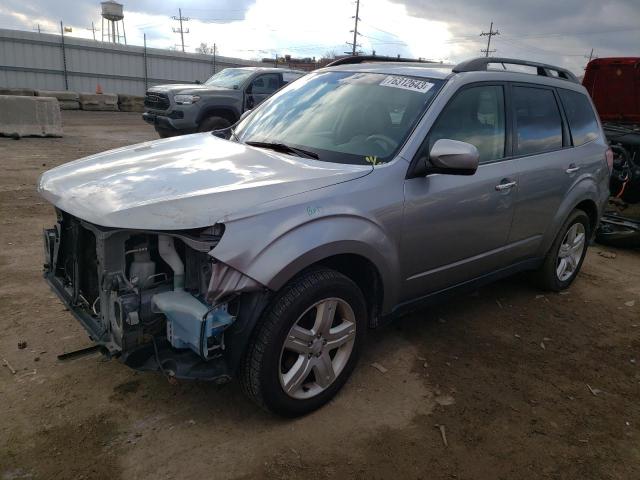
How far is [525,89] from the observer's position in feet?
13.3

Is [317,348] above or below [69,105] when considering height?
below

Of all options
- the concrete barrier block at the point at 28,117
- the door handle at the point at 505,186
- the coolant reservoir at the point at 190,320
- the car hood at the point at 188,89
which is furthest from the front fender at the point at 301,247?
the concrete barrier block at the point at 28,117

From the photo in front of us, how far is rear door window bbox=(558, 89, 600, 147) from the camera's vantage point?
452 cm

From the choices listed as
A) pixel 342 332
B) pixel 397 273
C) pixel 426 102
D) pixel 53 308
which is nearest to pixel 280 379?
pixel 342 332

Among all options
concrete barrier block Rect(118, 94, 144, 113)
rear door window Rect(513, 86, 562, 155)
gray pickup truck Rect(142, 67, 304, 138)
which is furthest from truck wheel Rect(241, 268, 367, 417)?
concrete barrier block Rect(118, 94, 144, 113)

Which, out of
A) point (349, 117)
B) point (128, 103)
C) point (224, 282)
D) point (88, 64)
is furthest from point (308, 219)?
point (88, 64)

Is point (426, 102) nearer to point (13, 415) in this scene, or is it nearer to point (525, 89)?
point (525, 89)

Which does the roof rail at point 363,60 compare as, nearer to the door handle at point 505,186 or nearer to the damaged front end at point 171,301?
the door handle at point 505,186

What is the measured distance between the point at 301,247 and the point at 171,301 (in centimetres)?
65

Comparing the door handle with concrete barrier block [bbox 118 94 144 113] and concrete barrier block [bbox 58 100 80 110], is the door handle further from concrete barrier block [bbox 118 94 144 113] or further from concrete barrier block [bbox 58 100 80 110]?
concrete barrier block [bbox 118 94 144 113]

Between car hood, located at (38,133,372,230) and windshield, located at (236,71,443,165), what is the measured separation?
230 mm

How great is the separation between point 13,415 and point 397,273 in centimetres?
221

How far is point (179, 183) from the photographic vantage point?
2.64 m

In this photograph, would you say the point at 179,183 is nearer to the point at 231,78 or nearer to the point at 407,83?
the point at 407,83
